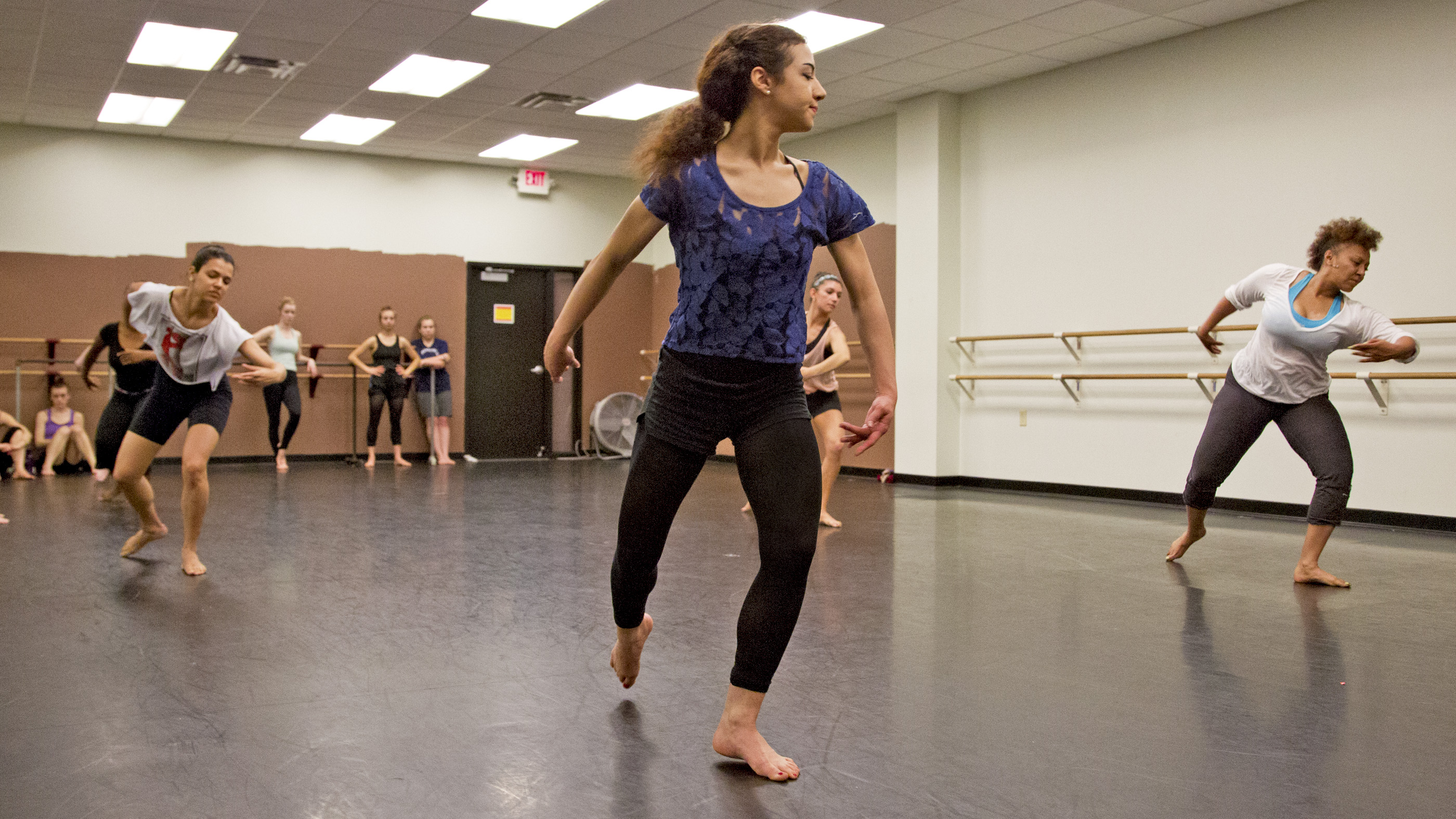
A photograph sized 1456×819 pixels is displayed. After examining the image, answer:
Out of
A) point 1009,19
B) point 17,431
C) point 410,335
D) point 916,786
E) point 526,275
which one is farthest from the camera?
point 526,275

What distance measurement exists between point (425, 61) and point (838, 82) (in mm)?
3164

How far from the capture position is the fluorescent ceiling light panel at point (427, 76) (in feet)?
27.8

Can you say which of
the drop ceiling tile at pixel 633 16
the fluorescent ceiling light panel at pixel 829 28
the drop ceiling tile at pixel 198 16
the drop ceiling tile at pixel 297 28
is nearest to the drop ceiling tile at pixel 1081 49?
the fluorescent ceiling light panel at pixel 829 28

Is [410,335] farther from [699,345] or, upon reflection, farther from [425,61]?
[699,345]

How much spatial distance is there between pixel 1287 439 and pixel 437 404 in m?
8.96

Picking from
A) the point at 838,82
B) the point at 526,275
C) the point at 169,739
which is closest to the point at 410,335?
the point at 526,275

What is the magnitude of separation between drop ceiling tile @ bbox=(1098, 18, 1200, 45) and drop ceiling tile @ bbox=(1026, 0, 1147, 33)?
0.09 meters

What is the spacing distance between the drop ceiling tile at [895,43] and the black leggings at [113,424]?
16.6 ft

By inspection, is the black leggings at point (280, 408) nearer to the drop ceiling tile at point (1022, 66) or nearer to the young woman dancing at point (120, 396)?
the young woman dancing at point (120, 396)

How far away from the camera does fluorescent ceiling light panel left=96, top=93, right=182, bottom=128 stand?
31.0 feet

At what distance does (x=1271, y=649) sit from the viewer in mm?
3221

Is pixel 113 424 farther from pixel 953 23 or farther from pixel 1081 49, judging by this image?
pixel 1081 49

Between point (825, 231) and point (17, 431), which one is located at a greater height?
point (825, 231)

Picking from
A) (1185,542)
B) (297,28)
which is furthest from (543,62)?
(1185,542)
